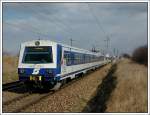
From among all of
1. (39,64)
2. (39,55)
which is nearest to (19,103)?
(39,64)

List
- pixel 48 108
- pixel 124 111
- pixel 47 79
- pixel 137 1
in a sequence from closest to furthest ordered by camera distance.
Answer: pixel 124 111, pixel 137 1, pixel 48 108, pixel 47 79

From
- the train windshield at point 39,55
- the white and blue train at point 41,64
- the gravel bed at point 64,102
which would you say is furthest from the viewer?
the train windshield at point 39,55

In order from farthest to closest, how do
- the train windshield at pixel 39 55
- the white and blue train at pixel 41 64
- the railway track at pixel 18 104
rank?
the train windshield at pixel 39 55
the white and blue train at pixel 41 64
the railway track at pixel 18 104

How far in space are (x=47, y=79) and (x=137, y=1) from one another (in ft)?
21.7

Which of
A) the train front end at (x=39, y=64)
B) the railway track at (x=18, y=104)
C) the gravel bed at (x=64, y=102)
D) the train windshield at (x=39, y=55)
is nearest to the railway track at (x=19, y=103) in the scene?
the railway track at (x=18, y=104)

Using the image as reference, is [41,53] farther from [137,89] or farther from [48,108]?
[137,89]

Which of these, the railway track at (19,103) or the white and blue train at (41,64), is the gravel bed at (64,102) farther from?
the white and blue train at (41,64)

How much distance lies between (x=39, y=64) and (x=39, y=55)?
477 mm

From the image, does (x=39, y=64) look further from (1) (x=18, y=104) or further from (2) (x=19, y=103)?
(1) (x=18, y=104)

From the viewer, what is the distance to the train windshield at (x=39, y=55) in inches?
647

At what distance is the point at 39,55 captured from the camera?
54.1 feet

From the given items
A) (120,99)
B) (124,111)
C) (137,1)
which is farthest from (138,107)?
(137,1)

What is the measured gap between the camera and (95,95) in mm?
16297

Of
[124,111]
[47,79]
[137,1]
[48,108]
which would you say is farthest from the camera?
[47,79]
